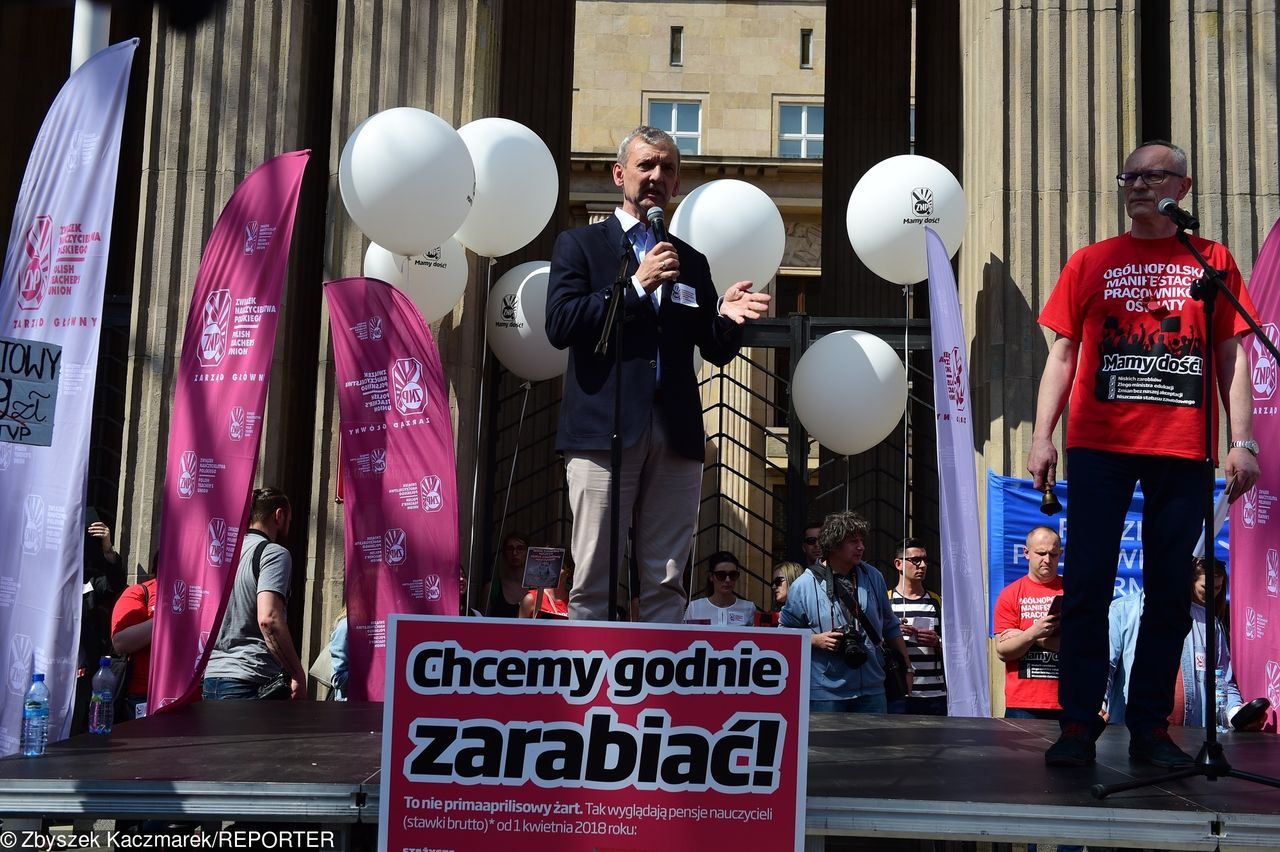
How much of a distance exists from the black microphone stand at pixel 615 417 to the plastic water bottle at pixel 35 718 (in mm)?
1830

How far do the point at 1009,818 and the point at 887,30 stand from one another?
13952mm

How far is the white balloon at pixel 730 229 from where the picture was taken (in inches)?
349

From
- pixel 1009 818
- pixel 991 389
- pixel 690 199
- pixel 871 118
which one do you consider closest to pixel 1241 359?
pixel 1009 818

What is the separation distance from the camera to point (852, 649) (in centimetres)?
656

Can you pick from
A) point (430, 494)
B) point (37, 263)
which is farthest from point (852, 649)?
point (37, 263)

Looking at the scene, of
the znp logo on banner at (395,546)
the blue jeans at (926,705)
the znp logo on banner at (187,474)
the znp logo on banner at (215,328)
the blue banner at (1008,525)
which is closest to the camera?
the znp logo on banner at (187,474)

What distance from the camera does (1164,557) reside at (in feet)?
14.0

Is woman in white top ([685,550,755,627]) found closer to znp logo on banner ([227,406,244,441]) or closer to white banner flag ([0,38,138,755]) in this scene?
znp logo on banner ([227,406,244,441])

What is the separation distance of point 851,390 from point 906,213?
1.21 meters

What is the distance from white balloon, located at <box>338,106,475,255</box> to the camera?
25.5ft

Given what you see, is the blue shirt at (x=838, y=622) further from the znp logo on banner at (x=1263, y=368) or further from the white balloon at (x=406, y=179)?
the white balloon at (x=406, y=179)

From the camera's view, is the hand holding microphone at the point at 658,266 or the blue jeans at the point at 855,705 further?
the blue jeans at the point at 855,705

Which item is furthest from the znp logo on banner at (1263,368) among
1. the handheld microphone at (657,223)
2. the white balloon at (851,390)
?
the handheld microphone at (657,223)

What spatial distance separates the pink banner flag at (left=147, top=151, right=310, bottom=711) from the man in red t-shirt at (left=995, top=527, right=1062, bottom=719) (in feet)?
12.1
